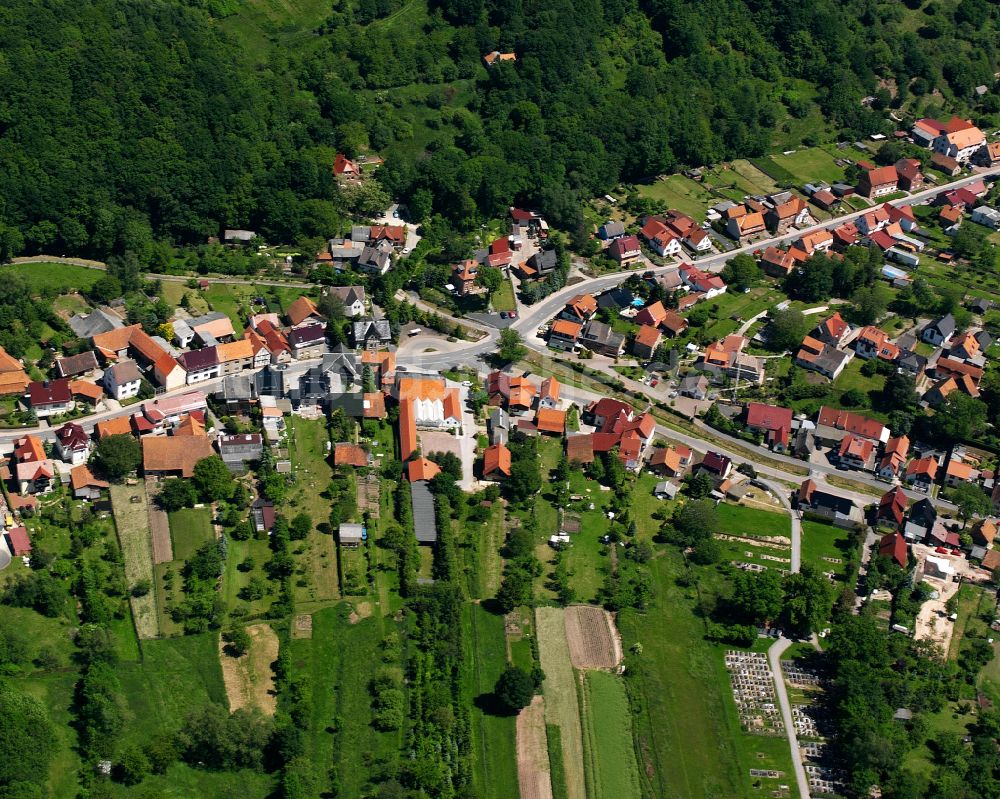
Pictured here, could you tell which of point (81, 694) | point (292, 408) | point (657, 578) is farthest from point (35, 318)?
point (657, 578)

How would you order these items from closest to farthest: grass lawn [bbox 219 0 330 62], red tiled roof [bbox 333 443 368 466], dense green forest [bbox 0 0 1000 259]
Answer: red tiled roof [bbox 333 443 368 466] → dense green forest [bbox 0 0 1000 259] → grass lawn [bbox 219 0 330 62]

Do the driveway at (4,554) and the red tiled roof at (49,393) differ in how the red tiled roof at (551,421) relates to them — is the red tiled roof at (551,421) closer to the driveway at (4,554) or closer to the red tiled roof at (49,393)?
the red tiled roof at (49,393)

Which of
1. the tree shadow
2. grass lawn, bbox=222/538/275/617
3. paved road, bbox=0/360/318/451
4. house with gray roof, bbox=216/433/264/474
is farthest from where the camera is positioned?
paved road, bbox=0/360/318/451

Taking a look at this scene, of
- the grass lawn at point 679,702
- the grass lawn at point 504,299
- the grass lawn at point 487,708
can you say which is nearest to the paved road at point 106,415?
the grass lawn at point 504,299

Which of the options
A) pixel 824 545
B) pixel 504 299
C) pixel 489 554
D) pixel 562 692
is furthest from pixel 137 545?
pixel 824 545

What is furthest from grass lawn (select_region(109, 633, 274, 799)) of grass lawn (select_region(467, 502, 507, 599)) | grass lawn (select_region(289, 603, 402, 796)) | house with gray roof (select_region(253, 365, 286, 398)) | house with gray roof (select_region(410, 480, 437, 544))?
house with gray roof (select_region(253, 365, 286, 398))

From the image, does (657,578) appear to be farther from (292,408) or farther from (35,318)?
(35,318)

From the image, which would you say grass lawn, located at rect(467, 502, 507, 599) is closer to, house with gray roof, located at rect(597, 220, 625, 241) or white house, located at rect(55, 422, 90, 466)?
Result: white house, located at rect(55, 422, 90, 466)

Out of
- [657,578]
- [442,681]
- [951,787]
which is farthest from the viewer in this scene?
[657,578]
